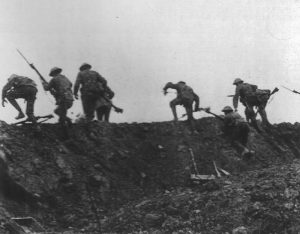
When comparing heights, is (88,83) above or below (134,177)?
above

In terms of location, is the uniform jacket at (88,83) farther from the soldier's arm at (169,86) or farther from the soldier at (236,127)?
the soldier at (236,127)

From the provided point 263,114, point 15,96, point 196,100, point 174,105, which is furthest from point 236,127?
point 15,96

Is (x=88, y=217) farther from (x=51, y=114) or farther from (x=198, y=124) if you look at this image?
(x=198, y=124)

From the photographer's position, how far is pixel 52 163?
44.0ft

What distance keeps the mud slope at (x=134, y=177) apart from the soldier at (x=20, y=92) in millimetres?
410

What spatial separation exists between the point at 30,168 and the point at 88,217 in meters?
1.66

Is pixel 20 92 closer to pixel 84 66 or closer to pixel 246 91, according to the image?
pixel 84 66

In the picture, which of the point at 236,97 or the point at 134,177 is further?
the point at 236,97

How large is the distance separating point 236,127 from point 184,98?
210 centimetres

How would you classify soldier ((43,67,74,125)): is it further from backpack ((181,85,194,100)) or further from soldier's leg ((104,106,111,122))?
backpack ((181,85,194,100))

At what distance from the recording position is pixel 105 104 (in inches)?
631

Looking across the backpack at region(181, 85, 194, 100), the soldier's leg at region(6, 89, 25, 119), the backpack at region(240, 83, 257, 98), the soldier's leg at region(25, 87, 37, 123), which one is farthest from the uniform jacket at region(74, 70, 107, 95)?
the backpack at region(240, 83, 257, 98)

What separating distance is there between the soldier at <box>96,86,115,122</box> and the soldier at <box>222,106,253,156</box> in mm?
3039

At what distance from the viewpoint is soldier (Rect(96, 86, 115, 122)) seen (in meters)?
16.0
